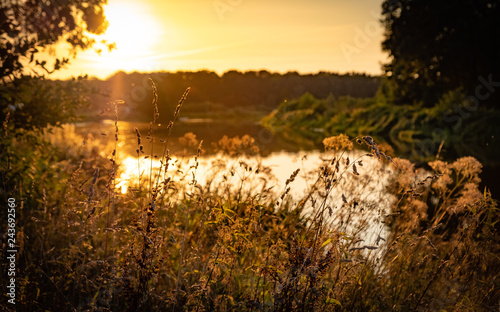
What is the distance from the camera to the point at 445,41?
28.1 meters

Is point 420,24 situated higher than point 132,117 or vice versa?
point 420,24

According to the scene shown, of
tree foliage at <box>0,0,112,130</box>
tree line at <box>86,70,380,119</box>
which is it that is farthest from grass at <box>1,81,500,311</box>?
tree line at <box>86,70,380,119</box>

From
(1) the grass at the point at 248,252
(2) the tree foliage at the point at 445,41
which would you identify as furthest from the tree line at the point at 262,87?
(1) the grass at the point at 248,252

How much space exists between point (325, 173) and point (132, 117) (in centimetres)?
5011

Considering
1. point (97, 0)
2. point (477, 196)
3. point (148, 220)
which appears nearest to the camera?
point (148, 220)

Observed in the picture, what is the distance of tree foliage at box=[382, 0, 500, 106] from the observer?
26.6m

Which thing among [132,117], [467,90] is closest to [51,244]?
[467,90]

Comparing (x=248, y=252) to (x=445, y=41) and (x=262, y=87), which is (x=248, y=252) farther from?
(x=262, y=87)

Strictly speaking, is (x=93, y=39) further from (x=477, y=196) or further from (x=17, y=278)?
(x=477, y=196)

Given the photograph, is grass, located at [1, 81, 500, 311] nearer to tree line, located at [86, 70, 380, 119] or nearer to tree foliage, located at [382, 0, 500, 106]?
tree foliage, located at [382, 0, 500, 106]

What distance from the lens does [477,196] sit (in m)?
3.93

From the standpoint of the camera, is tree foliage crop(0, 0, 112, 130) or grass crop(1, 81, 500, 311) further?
tree foliage crop(0, 0, 112, 130)

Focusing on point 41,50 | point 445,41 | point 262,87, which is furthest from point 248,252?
point 262,87

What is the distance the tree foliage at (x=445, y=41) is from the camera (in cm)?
2664
